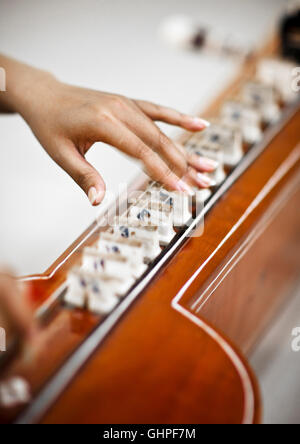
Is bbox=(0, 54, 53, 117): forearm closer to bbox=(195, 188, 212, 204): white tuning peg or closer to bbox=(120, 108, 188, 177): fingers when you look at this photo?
bbox=(120, 108, 188, 177): fingers

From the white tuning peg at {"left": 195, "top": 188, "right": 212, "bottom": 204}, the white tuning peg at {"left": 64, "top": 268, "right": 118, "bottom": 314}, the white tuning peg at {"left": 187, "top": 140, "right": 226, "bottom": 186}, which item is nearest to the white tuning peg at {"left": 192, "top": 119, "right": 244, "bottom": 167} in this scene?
the white tuning peg at {"left": 187, "top": 140, "right": 226, "bottom": 186}

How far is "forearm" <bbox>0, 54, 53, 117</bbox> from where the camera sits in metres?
1.14

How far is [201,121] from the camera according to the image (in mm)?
1153

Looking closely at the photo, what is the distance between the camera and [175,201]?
3.39ft

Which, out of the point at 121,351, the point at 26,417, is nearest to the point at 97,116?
the point at 121,351

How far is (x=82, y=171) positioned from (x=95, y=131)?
0.27 feet

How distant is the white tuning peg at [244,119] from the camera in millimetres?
1310

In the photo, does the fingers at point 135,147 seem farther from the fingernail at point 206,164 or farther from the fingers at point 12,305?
the fingers at point 12,305

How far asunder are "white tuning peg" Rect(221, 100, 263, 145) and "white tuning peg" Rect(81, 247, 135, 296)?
567 mm

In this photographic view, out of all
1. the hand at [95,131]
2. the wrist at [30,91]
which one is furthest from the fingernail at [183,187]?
the wrist at [30,91]

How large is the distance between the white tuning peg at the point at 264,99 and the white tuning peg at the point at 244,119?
3 cm

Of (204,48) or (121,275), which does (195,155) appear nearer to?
(121,275)

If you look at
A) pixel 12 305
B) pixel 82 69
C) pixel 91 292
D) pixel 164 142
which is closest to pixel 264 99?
pixel 164 142
